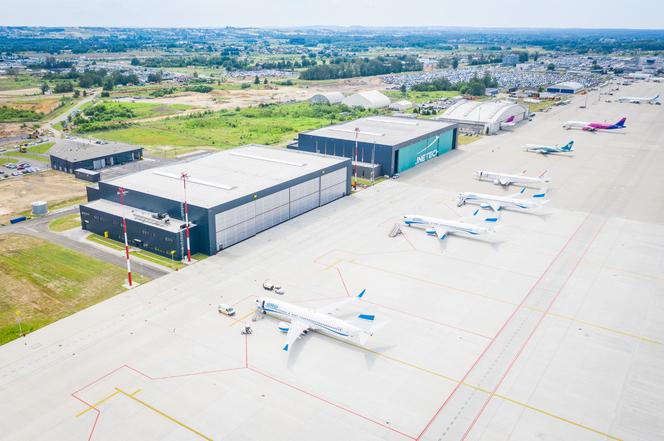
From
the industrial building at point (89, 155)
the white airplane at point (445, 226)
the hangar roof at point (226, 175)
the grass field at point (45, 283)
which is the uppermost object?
the hangar roof at point (226, 175)

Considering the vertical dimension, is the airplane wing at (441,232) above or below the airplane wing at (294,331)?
above

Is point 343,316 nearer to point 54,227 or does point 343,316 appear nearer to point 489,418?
point 489,418

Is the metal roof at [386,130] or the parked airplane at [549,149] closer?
the metal roof at [386,130]

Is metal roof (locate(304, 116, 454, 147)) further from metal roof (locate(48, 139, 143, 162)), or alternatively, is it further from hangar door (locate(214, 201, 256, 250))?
metal roof (locate(48, 139, 143, 162))

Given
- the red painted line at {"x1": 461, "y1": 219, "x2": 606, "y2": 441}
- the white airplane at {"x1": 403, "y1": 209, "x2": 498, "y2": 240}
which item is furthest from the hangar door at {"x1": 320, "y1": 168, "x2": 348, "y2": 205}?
the red painted line at {"x1": 461, "y1": 219, "x2": 606, "y2": 441}

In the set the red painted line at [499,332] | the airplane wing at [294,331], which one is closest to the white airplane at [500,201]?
the red painted line at [499,332]

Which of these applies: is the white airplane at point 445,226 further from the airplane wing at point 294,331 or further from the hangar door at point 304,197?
the airplane wing at point 294,331

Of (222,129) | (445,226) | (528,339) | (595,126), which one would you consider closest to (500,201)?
(445,226)
